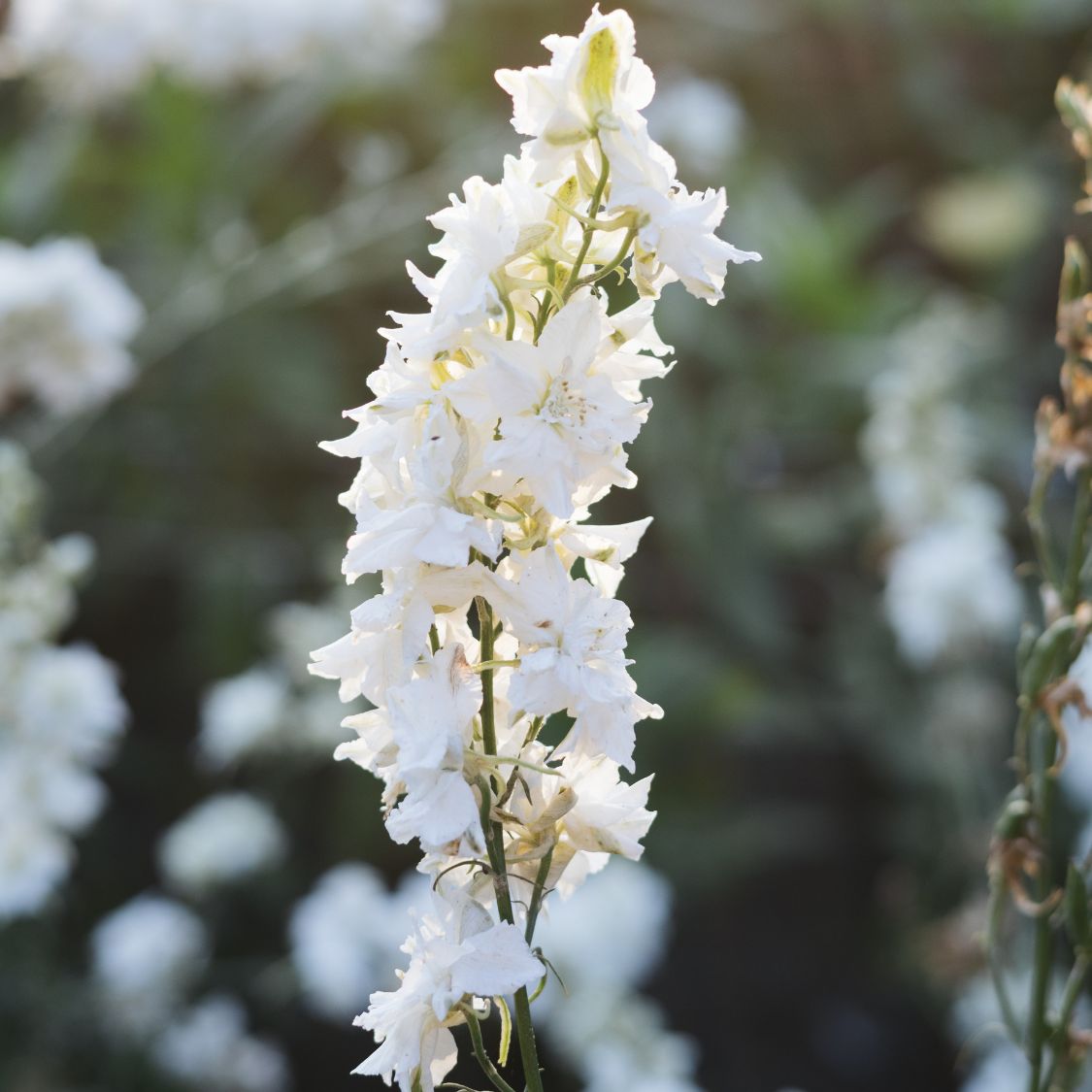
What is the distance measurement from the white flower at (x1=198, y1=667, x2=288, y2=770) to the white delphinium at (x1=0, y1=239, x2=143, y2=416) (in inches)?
12.3

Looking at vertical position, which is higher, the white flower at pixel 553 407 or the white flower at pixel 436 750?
the white flower at pixel 553 407

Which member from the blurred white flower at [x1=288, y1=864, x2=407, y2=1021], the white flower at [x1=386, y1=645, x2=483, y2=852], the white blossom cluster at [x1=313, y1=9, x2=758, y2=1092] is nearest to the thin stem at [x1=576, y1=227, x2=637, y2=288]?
the white blossom cluster at [x1=313, y1=9, x2=758, y2=1092]

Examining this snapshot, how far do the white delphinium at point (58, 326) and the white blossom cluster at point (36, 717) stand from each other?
0.14 metres

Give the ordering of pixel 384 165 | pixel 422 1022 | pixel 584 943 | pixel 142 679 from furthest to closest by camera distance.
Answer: pixel 142 679
pixel 384 165
pixel 584 943
pixel 422 1022

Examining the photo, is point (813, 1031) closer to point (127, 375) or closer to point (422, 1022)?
point (127, 375)

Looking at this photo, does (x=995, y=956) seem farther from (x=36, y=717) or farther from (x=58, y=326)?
(x=58, y=326)

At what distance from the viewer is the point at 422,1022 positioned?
37 cm

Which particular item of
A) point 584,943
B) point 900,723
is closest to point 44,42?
point 584,943

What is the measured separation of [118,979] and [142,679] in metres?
0.70

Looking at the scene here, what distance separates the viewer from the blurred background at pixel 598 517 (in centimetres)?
126

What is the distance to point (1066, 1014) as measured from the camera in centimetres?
50

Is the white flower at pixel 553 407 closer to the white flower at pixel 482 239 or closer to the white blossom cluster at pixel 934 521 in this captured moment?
the white flower at pixel 482 239

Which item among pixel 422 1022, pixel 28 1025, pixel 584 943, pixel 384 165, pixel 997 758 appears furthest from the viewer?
pixel 997 758

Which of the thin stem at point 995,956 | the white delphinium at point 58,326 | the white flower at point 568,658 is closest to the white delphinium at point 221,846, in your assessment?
the white delphinium at point 58,326
